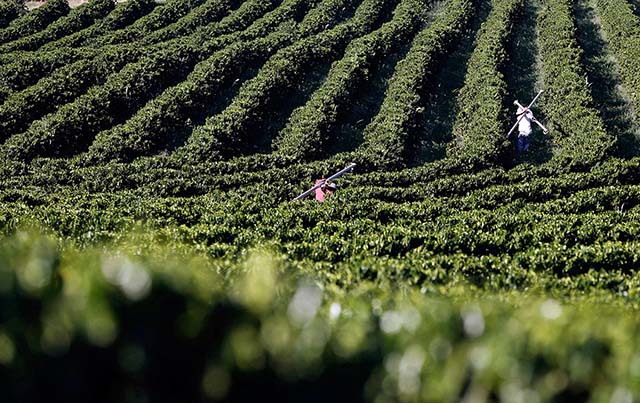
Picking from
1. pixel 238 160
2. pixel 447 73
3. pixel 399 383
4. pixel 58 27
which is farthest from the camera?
pixel 58 27

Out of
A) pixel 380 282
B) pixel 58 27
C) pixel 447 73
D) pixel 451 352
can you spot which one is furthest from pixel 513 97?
pixel 451 352

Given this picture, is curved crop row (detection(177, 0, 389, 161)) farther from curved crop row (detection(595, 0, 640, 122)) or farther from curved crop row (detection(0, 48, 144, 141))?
curved crop row (detection(595, 0, 640, 122))

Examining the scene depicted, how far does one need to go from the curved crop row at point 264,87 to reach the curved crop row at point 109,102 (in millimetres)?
4292

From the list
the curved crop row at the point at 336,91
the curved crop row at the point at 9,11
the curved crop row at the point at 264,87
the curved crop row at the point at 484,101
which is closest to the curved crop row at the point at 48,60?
the curved crop row at the point at 264,87

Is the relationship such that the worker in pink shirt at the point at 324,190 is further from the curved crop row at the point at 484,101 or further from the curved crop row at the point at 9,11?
the curved crop row at the point at 9,11

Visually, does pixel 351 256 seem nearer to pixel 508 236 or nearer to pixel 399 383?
pixel 508 236

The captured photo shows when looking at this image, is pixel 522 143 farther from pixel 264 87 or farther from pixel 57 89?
pixel 57 89

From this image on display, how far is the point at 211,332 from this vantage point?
5289mm

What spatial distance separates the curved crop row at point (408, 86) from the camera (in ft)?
89.2

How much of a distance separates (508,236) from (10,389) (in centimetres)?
1533

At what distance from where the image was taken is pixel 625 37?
3681 centimetres

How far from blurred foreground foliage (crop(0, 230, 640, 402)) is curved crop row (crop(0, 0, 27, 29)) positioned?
134 feet

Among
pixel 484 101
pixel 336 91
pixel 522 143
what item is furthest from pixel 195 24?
pixel 522 143

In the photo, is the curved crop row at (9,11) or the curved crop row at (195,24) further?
the curved crop row at (9,11)
